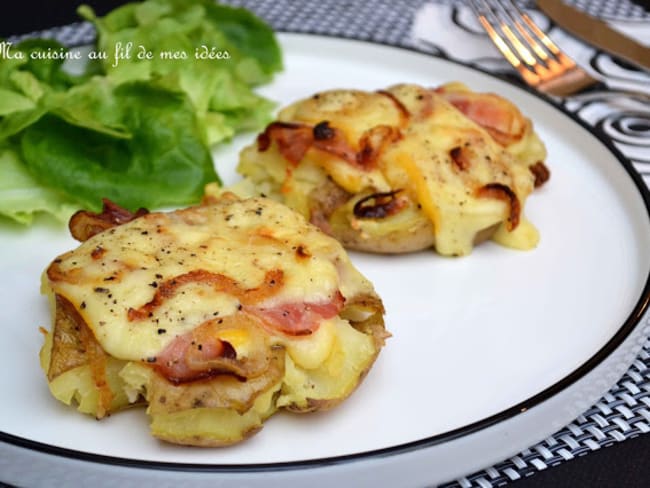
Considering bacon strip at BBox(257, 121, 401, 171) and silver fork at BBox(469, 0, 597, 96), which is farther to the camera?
silver fork at BBox(469, 0, 597, 96)

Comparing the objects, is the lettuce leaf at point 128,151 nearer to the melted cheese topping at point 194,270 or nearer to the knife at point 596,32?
the melted cheese topping at point 194,270

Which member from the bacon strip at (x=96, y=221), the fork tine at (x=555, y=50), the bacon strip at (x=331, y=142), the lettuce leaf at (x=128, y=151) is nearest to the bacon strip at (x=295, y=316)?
the bacon strip at (x=96, y=221)

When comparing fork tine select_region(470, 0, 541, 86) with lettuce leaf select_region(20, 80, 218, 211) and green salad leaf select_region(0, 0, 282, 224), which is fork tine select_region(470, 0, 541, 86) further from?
lettuce leaf select_region(20, 80, 218, 211)

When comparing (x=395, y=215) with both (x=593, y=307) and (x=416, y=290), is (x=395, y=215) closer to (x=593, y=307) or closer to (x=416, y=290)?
(x=416, y=290)

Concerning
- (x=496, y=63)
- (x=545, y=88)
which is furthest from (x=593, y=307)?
(x=496, y=63)

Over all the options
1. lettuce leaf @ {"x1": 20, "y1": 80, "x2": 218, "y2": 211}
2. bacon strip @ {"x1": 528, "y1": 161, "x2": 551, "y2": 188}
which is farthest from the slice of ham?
lettuce leaf @ {"x1": 20, "y1": 80, "x2": 218, "y2": 211}

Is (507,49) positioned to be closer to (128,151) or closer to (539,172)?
(539,172)

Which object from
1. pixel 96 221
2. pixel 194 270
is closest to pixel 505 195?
pixel 194 270
